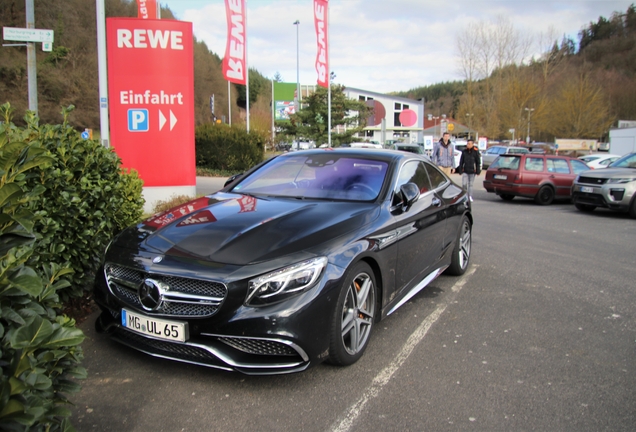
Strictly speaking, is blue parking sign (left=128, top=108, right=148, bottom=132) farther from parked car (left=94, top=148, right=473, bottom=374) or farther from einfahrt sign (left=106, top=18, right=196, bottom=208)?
parked car (left=94, top=148, right=473, bottom=374)

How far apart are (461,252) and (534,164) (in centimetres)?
1016

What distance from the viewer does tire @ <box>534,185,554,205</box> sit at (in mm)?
14703

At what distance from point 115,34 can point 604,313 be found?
9485 mm

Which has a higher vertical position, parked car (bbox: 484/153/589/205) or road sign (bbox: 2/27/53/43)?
road sign (bbox: 2/27/53/43)

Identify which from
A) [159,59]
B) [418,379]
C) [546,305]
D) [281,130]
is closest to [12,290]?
[418,379]

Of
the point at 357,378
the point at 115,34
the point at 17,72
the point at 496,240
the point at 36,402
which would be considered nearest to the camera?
the point at 36,402

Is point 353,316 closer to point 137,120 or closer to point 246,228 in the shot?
point 246,228

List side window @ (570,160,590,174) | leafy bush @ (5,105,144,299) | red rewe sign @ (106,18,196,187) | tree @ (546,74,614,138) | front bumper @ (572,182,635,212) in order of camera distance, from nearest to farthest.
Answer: leafy bush @ (5,105,144,299) < red rewe sign @ (106,18,196,187) < front bumper @ (572,182,635,212) < side window @ (570,160,590,174) < tree @ (546,74,614,138)

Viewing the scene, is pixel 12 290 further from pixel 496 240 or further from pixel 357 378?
pixel 496 240

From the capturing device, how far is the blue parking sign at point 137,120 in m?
9.93

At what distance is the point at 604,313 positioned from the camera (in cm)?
484

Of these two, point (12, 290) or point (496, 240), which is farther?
point (496, 240)

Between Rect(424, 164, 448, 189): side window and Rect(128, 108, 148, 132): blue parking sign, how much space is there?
652 centimetres

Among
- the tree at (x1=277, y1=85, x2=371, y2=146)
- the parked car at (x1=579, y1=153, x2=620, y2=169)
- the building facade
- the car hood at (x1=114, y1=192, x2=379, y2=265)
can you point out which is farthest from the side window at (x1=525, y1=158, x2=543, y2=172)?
the building facade
